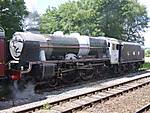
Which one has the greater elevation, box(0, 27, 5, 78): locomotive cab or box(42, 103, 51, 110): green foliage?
box(0, 27, 5, 78): locomotive cab

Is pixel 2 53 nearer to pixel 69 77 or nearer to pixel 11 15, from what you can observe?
pixel 69 77

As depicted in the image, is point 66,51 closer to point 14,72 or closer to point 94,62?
point 94,62

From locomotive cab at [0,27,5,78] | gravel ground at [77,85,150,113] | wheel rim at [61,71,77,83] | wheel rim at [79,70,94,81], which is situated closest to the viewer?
gravel ground at [77,85,150,113]

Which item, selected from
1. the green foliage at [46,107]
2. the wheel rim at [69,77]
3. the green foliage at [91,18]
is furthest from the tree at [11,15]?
the green foliage at [46,107]

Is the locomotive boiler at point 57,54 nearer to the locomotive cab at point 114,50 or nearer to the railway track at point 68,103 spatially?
the locomotive cab at point 114,50

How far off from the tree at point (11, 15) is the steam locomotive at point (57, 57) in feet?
27.5

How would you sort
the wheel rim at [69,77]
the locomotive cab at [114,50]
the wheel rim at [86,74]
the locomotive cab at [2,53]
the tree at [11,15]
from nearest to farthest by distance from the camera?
the locomotive cab at [2,53]
the wheel rim at [69,77]
the wheel rim at [86,74]
the locomotive cab at [114,50]
the tree at [11,15]

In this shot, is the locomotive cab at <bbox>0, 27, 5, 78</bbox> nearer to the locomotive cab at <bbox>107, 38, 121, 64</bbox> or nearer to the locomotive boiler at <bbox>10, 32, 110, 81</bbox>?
the locomotive boiler at <bbox>10, 32, 110, 81</bbox>

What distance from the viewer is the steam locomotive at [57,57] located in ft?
55.5

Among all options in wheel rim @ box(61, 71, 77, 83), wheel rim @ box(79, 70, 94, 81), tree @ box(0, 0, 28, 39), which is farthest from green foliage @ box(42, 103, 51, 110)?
tree @ box(0, 0, 28, 39)

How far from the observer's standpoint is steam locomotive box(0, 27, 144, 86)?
55.5ft

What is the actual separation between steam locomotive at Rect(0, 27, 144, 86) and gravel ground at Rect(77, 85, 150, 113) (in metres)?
4.11

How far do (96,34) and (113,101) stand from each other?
29.9m

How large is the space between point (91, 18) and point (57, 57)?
2606 centimetres
